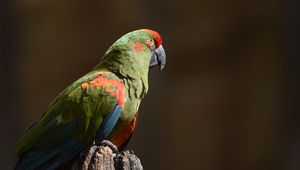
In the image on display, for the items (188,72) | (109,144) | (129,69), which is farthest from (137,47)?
(188,72)

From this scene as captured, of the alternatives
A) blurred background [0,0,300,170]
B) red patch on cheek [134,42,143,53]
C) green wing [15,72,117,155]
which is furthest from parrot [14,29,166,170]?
blurred background [0,0,300,170]

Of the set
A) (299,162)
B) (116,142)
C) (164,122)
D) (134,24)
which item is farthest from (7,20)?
(116,142)

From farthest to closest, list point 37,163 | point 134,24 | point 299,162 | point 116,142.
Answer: point 134,24 < point 299,162 < point 116,142 < point 37,163

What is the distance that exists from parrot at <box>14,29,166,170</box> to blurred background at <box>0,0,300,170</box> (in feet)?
8.87

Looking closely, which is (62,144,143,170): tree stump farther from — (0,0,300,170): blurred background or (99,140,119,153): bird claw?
(0,0,300,170): blurred background

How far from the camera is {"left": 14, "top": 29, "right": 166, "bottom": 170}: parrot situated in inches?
131

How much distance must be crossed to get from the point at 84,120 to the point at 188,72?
317cm

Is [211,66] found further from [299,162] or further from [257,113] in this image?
[299,162]

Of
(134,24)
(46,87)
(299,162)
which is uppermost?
(134,24)

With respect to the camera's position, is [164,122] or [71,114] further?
[164,122]

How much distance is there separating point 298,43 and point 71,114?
120 inches

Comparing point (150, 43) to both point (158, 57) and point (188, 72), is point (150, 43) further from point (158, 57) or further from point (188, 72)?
point (188, 72)

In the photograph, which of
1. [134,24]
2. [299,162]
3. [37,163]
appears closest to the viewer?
[37,163]

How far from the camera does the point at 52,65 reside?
6742 millimetres
